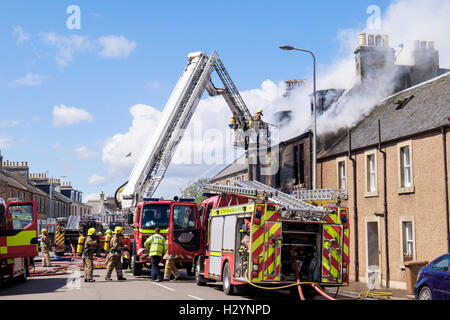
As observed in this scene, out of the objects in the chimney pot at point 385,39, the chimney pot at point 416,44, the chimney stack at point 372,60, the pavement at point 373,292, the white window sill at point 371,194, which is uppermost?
the chimney pot at point 385,39

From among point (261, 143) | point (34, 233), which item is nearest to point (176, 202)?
point (34, 233)

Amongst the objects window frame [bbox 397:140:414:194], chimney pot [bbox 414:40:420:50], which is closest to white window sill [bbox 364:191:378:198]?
window frame [bbox 397:140:414:194]

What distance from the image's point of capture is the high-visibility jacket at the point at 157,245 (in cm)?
1848

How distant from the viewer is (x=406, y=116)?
71.4ft

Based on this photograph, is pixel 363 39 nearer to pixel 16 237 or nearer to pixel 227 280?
pixel 227 280

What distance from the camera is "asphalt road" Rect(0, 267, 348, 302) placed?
1364cm

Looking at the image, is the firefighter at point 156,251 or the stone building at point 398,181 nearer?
the stone building at point 398,181

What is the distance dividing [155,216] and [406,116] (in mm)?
10391

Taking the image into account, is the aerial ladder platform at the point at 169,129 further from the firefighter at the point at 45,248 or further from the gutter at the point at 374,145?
the gutter at the point at 374,145

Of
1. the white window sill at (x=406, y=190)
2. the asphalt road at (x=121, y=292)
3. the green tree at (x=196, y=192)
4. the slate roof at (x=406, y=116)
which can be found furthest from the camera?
the green tree at (x=196, y=192)

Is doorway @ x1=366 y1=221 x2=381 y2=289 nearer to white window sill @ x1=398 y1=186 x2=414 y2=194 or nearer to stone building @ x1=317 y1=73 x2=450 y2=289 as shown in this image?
stone building @ x1=317 y1=73 x2=450 y2=289

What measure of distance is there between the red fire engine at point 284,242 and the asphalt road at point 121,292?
0.81m

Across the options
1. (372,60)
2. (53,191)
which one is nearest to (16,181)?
(53,191)

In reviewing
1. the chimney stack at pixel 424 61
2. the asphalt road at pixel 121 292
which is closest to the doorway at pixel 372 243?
the asphalt road at pixel 121 292
